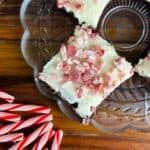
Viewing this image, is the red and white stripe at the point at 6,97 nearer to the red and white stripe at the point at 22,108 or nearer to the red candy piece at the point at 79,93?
the red and white stripe at the point at 22,108

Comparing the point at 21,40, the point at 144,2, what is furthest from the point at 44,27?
the point at 144,2

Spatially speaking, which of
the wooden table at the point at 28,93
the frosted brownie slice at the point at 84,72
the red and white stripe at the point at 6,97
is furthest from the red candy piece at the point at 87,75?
the red and white stripe at the point at 6,97

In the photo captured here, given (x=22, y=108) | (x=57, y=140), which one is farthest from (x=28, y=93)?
(x=57, y=140)

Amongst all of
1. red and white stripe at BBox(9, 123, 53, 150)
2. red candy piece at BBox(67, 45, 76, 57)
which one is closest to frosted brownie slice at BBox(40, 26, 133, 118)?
red candy piece at BBox(67, 45, 76, 57)

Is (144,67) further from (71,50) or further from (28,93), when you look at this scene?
(28,93)

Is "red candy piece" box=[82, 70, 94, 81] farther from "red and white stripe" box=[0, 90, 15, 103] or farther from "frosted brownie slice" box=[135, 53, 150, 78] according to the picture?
"red and white stripe" box=[0, 90, 15, 103]
